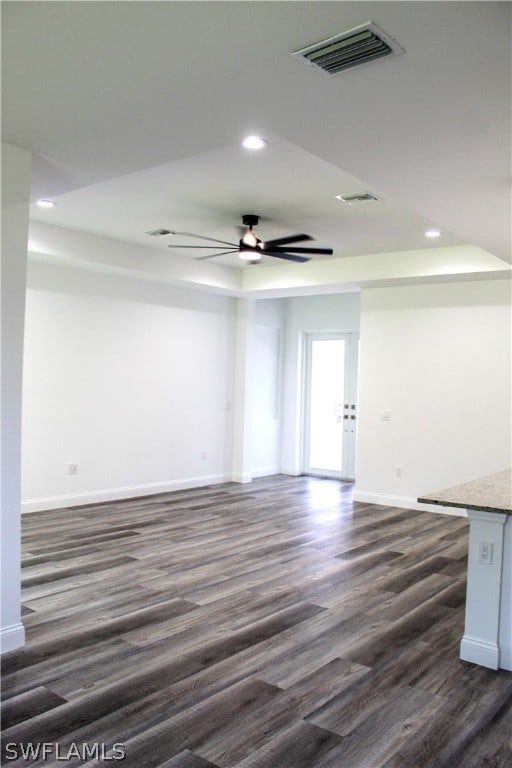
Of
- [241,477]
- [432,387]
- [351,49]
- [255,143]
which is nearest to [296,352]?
[241,477]

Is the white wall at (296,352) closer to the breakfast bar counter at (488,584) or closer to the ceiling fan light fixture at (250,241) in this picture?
the ceiling fan light fixture at (250,241)

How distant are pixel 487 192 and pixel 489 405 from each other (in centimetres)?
328

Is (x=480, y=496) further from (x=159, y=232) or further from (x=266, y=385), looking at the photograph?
(x=266, y=385)

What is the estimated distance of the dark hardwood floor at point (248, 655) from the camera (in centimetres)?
237

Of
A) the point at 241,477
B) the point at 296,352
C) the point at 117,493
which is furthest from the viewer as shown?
the point at 296,352

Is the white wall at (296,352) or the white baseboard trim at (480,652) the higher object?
the white wall at (296,352)

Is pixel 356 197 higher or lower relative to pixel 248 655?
higher

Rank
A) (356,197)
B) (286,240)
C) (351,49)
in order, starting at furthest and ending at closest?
(286,240)
(356,197)
(351,49)

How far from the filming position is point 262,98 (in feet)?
8.25

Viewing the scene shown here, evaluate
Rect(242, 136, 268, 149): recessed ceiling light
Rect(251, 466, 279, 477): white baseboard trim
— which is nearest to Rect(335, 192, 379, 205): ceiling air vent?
Rect(242, 136, 268, 149): recessed ceiling light

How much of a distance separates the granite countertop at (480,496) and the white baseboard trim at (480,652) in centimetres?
74

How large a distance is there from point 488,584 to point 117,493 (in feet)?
16.0

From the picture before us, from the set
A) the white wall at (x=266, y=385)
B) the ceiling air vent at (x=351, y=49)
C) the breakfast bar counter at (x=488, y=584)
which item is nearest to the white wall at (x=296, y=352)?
the white wall at (x=266, y=385)

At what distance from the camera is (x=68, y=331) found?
21.3ft
